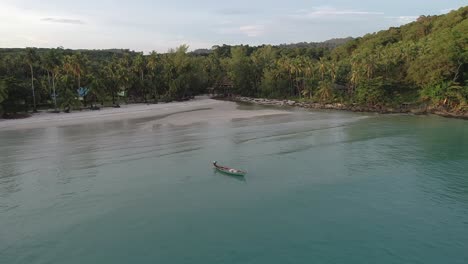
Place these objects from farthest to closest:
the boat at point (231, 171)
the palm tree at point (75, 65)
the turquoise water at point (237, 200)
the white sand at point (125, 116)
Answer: the palm tree at point (75, 65) < the white sand at point (125, 116) < the boat at point (231, 171) < the turquoise water at point (237, 200)

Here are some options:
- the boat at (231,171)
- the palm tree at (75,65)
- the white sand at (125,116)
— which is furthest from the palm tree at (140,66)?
the boat at (231,171)

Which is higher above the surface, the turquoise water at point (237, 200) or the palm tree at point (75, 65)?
the palm tree at point (75, 65)

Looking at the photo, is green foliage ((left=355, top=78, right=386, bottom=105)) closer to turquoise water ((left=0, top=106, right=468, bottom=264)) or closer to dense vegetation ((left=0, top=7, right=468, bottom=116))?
dense vegetation ((left=0, top=7, right=468, bottom=116))

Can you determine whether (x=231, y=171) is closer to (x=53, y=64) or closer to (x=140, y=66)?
(x=53, y=64)

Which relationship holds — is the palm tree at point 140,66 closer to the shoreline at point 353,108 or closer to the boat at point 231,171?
the shoreline at point 353,108

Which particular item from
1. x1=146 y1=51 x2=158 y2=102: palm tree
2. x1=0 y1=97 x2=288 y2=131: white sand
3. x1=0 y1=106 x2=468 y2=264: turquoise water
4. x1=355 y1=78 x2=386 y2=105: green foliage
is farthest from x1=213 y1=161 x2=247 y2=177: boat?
x1=146 y1=51 x2=158 y2=102: palm tree

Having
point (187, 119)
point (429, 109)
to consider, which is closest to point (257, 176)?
point (187, 119)
